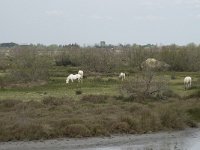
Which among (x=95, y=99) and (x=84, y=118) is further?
(x=95, y=99)

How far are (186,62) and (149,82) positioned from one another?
156ft

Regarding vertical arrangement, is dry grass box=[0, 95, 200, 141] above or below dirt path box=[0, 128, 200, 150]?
above

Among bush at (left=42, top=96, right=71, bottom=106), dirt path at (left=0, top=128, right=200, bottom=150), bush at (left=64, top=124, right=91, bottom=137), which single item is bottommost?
dirt path at (left=0, top=128, right=200, bottom=150)

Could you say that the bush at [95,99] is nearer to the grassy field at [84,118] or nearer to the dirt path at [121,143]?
the grassy field at [84,118]

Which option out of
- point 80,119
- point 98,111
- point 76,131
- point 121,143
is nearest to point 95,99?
point 98,111

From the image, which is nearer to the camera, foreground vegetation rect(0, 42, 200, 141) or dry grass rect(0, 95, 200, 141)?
dry grass rect(0, 95, 200, 141)

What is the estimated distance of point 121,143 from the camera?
2239cm

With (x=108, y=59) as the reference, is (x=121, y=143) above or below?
below

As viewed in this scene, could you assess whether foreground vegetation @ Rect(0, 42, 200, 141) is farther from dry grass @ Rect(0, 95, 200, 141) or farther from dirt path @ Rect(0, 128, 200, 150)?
dirt path @ Rect(0, 128, 200, 150)

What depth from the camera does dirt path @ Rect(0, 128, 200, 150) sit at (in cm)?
2084

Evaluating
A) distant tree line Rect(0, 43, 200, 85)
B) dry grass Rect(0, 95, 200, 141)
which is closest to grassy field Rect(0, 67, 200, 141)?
dry grass Rect(0, 95, 200, 141)

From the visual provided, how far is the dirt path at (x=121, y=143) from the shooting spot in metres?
20.8

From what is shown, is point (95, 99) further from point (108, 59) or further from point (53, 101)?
point (108, 59)

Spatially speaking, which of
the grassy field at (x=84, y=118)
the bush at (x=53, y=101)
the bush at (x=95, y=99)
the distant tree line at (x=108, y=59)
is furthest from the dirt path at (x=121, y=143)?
the distant tree line at (x=108, y=59)
